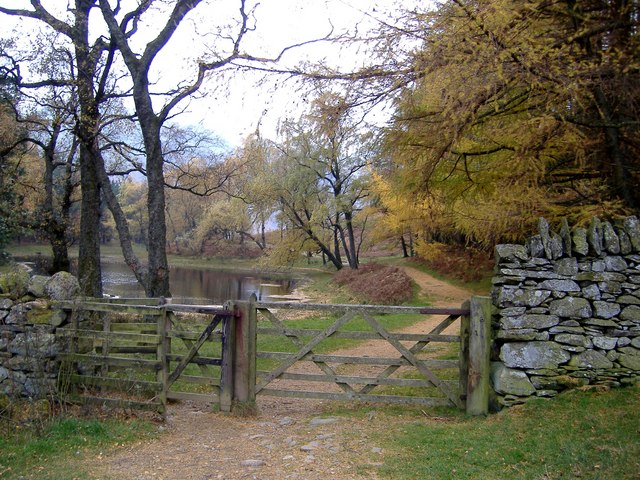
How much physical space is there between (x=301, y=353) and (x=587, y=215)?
4.29 m

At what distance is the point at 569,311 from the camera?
676cm

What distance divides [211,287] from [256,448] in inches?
1246

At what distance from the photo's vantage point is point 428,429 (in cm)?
645

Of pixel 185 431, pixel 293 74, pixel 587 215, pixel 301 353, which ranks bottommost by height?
pixel 185 431

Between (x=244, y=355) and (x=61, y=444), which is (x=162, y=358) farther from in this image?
(x=61, y=444)

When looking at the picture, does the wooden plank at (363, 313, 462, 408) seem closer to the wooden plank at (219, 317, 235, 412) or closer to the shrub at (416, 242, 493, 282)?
the wooden plank at (219, 317, 235, 412)

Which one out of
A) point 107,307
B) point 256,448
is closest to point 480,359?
point 256,448

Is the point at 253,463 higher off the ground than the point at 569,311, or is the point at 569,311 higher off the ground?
the point at 569,311

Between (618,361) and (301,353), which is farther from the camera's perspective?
(301,353)

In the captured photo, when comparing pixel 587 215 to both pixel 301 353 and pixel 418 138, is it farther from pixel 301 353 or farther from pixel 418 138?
pixel 301 353

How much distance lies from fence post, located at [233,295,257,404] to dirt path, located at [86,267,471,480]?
0.33m

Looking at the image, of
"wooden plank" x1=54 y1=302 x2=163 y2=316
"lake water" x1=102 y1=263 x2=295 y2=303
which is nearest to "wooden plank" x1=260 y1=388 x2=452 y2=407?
"wooden plank" x1=54 y1=302 x2=163 y2=316

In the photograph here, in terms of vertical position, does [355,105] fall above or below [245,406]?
above

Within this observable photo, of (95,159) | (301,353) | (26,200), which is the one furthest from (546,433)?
(26,200)
